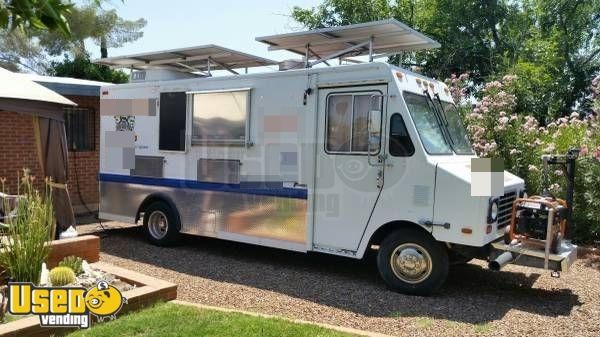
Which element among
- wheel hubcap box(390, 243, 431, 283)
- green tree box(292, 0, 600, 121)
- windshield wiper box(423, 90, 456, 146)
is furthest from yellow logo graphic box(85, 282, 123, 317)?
green tree box(292, 0, 600, 121)

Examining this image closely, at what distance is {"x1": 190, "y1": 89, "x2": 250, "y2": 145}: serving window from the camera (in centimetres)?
729

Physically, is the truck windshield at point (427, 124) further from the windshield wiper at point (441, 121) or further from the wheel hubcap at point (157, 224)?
the wheel hubcap at point (157, 224)

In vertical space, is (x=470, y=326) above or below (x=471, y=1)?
below

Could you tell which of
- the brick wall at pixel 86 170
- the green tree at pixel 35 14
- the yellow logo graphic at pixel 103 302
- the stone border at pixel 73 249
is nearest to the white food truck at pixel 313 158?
the stone border at pixel 73 249

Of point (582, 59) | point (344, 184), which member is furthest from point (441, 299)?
point (582, 59)

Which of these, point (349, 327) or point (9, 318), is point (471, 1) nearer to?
point (349, 327)

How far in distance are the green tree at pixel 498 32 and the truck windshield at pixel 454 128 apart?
1443 cm

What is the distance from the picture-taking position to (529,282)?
670cm

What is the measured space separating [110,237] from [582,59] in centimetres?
2245

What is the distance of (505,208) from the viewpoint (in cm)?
610

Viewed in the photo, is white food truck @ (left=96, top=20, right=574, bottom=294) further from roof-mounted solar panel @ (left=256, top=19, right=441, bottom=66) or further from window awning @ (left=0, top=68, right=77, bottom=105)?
window awning @ (left=0, top=68, right=77, bottom=105)

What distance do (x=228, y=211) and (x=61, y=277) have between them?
115 inches

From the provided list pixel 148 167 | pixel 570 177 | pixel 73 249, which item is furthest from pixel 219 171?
pixel 570 177

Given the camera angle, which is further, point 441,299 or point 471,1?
point 471,1
